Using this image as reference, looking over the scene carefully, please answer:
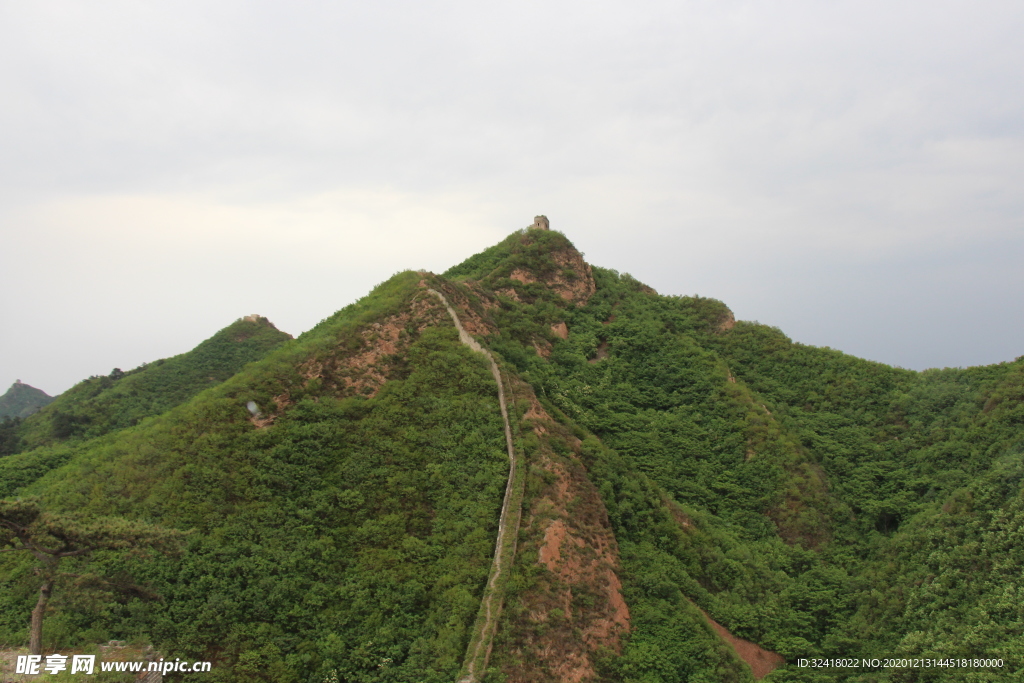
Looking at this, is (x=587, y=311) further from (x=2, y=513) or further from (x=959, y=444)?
(x=2, y=513)

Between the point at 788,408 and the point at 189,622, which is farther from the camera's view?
the point at 788,408

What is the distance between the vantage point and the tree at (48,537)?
11.1 m

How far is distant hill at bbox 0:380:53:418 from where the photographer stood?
204 feet

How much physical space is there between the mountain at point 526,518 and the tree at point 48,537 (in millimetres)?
931

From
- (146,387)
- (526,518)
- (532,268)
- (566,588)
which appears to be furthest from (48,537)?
(146,387)

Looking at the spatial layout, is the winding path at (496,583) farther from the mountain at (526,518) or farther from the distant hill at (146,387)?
the distant hill at (146,387)

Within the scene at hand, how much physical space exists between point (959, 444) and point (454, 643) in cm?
1868

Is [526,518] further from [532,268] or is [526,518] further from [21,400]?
[21,400]

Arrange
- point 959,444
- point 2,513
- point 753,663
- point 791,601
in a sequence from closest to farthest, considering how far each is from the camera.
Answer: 1. point 2,513
2. point 753,663
3. point 791,601
4. point 959,444

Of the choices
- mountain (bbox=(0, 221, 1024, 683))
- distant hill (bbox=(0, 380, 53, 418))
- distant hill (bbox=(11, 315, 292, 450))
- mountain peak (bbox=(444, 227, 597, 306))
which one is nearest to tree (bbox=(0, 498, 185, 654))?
mountain (bbox=(0, 221, 1024, 683))

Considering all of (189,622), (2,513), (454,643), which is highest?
(2,513)

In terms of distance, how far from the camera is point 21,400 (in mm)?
64188

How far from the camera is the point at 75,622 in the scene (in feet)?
41.4

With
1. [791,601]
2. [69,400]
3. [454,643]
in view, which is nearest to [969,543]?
[791,601]
